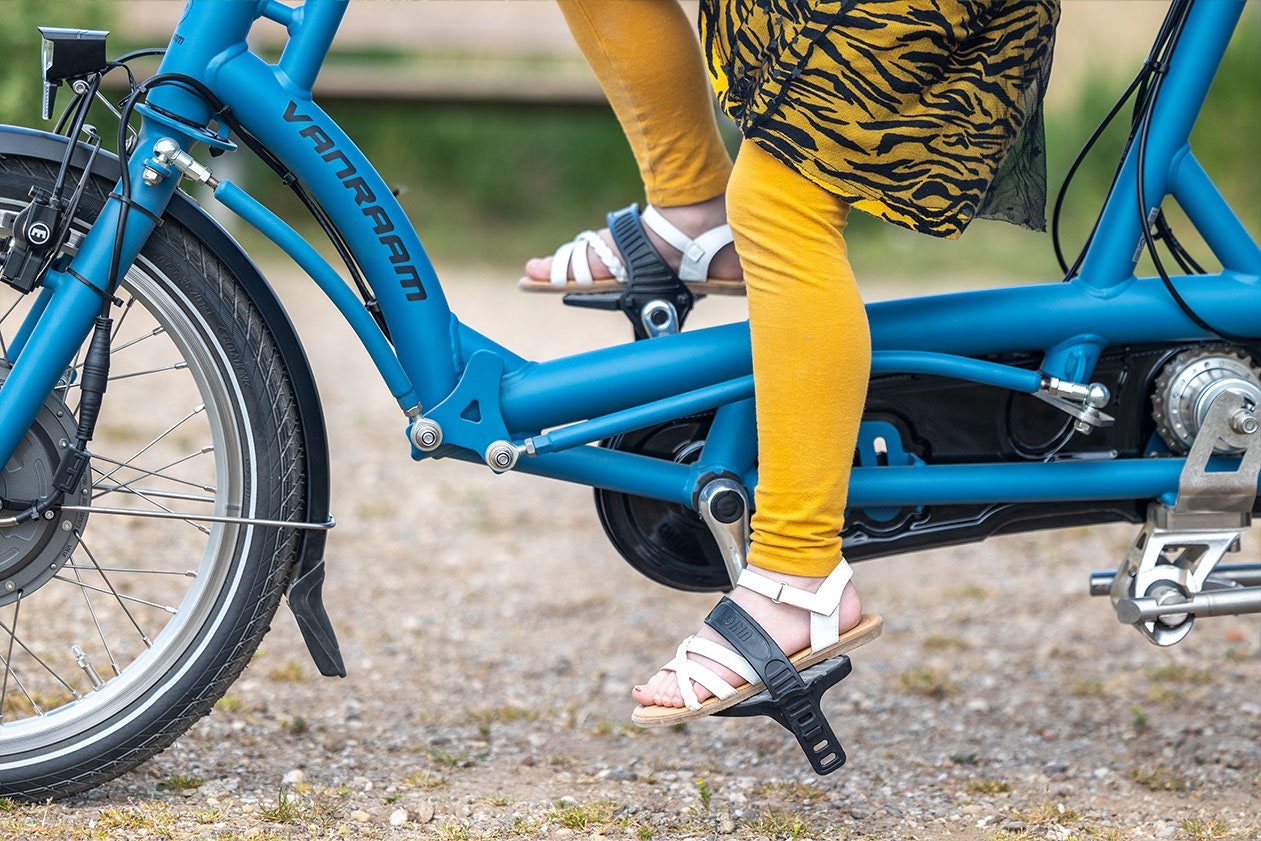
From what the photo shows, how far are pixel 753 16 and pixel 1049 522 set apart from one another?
2.73 ft

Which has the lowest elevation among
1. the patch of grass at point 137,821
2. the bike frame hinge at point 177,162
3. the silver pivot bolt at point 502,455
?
the patch of grass at point 137,821

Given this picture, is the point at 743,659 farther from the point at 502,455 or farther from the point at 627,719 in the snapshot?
the point at 627,719

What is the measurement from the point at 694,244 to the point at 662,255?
0.18 ft

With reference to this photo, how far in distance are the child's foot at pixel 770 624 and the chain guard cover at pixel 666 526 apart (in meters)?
0.18

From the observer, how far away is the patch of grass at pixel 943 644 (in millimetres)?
2711

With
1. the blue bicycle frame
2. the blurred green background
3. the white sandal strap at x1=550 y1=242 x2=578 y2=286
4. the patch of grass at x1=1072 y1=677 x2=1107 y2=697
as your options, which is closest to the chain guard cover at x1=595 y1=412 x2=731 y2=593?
the blue bicycle frame

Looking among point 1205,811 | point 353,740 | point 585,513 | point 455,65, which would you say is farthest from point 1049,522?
point 455,65

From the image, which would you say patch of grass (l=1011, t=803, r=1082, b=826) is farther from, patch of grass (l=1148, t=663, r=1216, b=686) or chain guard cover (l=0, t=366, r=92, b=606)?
chain guard cover (l=0, t=366, r=92, b=606)

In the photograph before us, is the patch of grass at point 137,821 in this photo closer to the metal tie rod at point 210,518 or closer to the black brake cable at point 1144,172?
the metal tie rod at point 210,518

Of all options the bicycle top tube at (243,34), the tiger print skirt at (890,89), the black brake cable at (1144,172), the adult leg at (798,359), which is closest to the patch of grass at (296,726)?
the adult leg at (798,359)

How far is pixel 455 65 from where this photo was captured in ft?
26.3

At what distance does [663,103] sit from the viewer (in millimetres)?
1856

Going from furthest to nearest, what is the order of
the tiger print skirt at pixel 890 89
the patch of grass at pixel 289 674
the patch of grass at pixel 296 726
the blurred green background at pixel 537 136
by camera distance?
the blurred green background at pixel 537 136 → the patch of grass at pixel 289 674 → the patch of grass at pixel 296 726 → the tiger print skirt at pixel 890 89

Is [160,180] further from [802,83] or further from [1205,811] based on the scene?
[1205,811]
